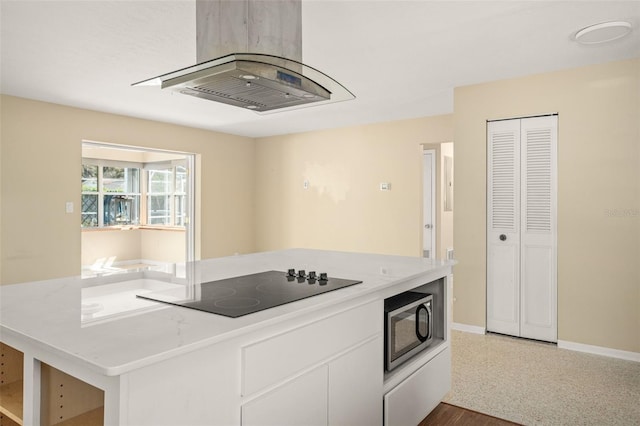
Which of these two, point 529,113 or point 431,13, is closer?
point 431,13

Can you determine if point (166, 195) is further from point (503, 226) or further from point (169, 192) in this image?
point (503, 226)

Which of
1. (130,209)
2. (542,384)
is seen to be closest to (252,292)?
(542,384)

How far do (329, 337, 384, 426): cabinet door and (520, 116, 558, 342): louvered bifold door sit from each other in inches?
100.0

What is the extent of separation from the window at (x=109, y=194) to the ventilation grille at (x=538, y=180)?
7383 millimetres

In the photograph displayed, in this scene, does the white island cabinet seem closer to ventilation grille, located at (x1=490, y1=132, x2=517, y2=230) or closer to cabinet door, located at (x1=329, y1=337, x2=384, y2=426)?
cabinet door, located at (x1=329, y1=337, x2=384, y2=426)

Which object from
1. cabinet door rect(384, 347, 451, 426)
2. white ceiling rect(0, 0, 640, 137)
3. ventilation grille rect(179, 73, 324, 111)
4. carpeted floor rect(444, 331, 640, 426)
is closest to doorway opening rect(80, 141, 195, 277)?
white ceiling rect(0, 0, 640, 137)

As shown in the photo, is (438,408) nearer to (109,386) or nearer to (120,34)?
(109,386)

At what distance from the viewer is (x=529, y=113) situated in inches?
151

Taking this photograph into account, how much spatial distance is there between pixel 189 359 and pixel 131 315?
34 cm

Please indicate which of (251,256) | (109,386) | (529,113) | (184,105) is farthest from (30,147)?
(529,113)

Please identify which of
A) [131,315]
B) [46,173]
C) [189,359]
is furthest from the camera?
[46,173]

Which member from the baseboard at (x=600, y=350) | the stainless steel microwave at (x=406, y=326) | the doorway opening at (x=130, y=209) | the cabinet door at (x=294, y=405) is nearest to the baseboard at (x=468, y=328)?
the baseboard at (x=600, y=350)

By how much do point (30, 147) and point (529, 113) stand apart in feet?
17.2

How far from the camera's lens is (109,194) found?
8336 mm
